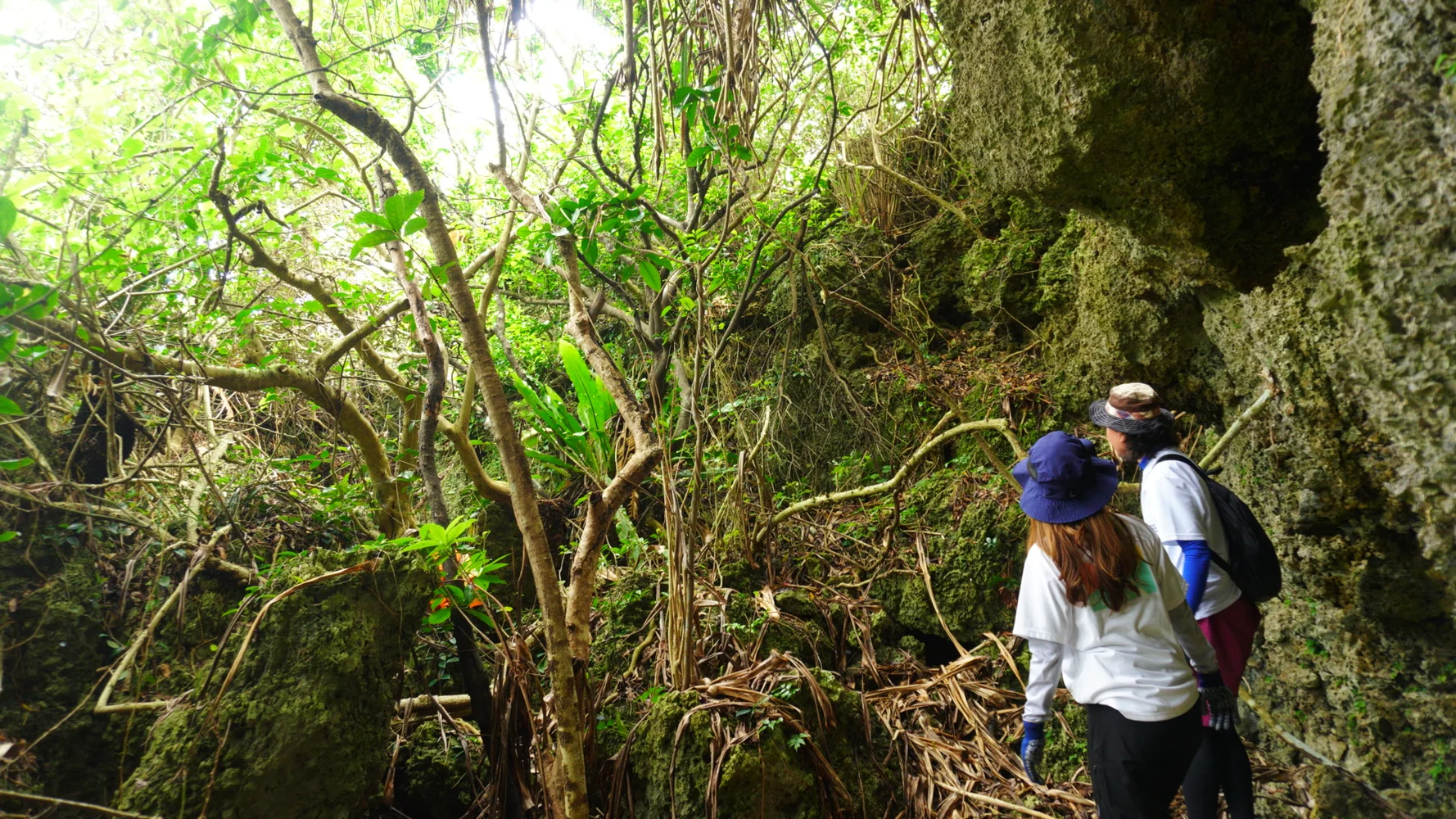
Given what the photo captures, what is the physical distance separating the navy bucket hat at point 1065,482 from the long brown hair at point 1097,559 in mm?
33

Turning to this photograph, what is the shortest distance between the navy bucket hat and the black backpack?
1.83ft

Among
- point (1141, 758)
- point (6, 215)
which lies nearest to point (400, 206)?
point (6, 215)

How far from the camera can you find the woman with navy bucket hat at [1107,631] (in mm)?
1865

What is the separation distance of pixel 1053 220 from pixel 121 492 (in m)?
5.40

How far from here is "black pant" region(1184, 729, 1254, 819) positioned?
2166 mm

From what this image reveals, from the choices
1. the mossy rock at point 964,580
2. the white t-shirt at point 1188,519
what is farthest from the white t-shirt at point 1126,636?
the mossy rock at point 964,580

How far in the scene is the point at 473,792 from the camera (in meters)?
2.78

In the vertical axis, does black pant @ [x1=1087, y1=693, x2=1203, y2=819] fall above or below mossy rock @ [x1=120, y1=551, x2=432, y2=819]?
below

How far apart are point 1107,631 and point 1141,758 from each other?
338mm

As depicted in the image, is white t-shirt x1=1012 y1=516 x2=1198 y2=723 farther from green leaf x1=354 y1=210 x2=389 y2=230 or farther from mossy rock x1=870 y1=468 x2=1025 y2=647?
green leaf x1=354 y1=210 x2=389 y2=230

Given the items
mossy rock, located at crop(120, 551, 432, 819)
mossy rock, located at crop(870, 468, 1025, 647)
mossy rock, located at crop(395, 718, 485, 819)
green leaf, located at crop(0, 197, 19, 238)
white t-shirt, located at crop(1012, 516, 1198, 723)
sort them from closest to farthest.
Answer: green leaf, located at crop(0, 197, 19, 238) → white t-shirt, located at crop(1012, 516, 1198, 723) → mossy rock, located at crop(120, 551, 432, 819) → mossy rock, located at crop(395, 718, 485, 819) → mossy rock, located at crop(870, 468, 1025, 647)

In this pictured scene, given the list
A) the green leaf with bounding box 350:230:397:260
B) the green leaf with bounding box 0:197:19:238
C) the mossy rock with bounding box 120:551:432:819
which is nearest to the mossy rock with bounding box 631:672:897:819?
the mossy rock with bounding box 120:551:432:819

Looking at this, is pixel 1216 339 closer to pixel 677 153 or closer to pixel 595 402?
pixel 595 402

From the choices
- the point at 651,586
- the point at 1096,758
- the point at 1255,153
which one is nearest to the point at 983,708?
the point at 1096,758
